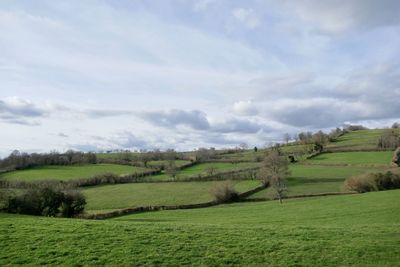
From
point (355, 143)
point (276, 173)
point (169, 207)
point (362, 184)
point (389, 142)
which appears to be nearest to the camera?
point (169, 207)

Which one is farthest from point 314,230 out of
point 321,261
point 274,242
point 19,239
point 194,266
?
point 19,239

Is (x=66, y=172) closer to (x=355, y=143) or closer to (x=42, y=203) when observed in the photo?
(x=42, y=203)

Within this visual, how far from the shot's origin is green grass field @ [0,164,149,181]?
89.8 metres

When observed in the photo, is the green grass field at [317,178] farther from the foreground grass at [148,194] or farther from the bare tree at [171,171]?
the bare tree at [171,171]

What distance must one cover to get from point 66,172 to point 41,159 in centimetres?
1767

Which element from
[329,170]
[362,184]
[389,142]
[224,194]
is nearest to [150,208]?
[224,194]

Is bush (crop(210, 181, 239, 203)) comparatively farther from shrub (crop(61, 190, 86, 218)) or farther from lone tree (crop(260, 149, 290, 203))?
shrub (crop(61, 190, 86, 218))

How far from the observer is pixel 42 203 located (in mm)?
42281

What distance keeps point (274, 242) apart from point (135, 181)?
246 feet

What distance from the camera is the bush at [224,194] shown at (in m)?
66.3

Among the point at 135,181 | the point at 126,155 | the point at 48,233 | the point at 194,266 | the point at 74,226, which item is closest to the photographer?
the point at 194,266

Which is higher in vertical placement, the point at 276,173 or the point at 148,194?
the point at 276,173

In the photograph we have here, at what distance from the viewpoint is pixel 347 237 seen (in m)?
20.7

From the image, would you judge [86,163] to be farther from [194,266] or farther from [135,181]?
[194,266]
